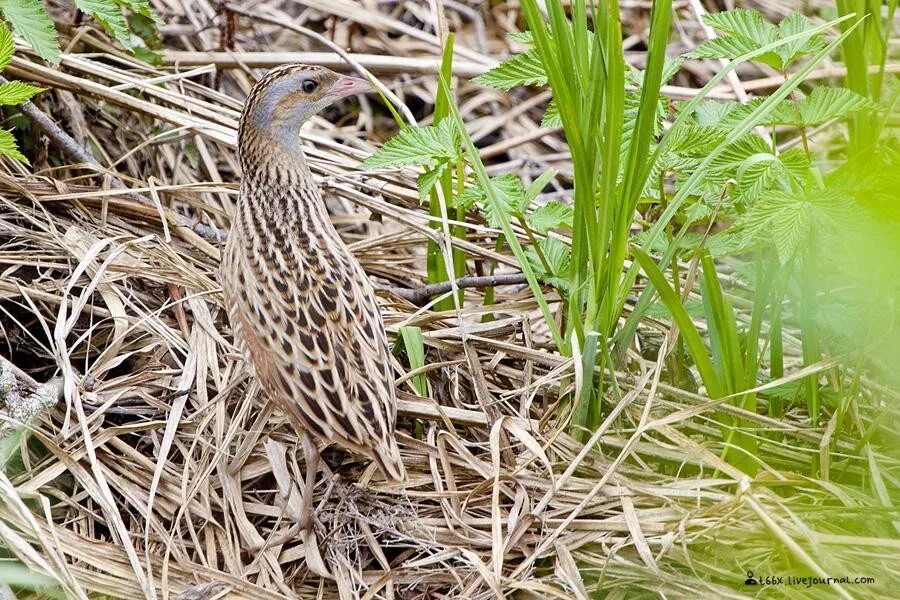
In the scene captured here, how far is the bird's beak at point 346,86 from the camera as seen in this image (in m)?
3.69

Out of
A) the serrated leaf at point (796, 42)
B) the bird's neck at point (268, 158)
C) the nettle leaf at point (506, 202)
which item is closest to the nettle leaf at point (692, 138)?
the serrated leaf at point (796, 42)

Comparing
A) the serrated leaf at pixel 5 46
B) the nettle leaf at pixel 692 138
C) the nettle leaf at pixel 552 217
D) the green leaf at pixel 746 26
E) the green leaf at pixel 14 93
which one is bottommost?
the nettle leaf at pixel 552 217

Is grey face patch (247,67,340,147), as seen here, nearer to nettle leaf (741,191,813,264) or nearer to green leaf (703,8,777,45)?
green leaf (703,8,777,45)

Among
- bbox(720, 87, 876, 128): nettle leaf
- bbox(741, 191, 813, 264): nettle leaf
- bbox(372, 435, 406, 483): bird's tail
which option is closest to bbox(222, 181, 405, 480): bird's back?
bbox(372, 435, 406, 483): bird's tail

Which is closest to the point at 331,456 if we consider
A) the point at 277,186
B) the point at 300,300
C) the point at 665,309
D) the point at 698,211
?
the point at 300,300

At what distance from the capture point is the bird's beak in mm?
3686

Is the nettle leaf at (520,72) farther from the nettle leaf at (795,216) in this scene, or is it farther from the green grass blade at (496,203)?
the nettle leaf at (795,216)

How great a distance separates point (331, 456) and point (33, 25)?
1.62 metres

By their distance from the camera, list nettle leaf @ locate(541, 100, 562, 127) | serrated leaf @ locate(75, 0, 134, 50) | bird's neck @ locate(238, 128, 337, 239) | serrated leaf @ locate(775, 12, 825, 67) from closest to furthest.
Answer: serrated leaf @ locate(775, 12, 825, 67) < nettle leaf @ locate(541, 100, 562, 127) < serrated leaf @ locate(75, 0, 134, 50) < bird's neck @ locate(238, 128, 337, 239)

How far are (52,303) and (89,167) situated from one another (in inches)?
29.2

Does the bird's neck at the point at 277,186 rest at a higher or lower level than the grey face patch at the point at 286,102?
lower

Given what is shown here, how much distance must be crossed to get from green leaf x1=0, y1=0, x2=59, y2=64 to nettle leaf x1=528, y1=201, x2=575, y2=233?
1.54 meters

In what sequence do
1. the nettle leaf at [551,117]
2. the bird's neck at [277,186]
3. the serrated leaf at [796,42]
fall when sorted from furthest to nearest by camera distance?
the bird's neck at [277,186], the nettle leaf at [551,117], the serrated leaf at [796,42]

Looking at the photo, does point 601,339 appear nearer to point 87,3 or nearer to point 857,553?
point 857,553
